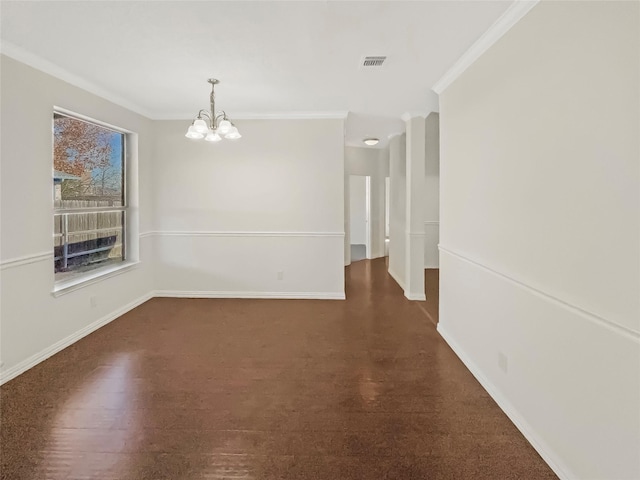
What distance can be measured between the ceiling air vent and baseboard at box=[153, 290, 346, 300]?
9.73 feet

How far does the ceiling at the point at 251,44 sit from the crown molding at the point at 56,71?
14mm

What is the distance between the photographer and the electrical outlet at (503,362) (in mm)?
2223

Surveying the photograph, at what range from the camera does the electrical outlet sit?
7.29 feet

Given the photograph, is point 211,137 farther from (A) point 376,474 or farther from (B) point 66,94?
(A) point 376,474

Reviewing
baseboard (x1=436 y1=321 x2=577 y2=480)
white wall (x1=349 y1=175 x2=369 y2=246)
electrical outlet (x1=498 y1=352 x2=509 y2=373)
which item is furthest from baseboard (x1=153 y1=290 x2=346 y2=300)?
white wall (x1=349 y1=175 x2=369 y2=246)

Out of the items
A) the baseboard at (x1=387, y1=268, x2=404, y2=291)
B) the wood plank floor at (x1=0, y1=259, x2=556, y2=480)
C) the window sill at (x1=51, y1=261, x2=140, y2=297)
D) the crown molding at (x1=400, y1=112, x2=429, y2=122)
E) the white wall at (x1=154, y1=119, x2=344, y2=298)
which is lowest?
the wood plank floor at (x1=0, y1=259, x2=556, y2=480)

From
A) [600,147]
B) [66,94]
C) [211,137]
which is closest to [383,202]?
[211,137]

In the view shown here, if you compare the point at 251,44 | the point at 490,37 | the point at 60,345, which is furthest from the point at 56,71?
the point at 490,37

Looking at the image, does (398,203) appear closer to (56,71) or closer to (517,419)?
(517,419)

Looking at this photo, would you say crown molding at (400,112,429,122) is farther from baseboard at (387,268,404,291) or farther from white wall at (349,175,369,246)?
white wall at (349,175,369,246)

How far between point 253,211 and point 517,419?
12.4 ft

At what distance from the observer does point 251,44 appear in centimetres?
261

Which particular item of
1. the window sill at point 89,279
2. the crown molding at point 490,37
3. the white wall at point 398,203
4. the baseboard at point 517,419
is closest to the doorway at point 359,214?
the white wall at point 398,203

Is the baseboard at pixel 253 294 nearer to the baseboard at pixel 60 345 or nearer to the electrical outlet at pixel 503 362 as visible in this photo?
the baseboard at pixel 60 345
